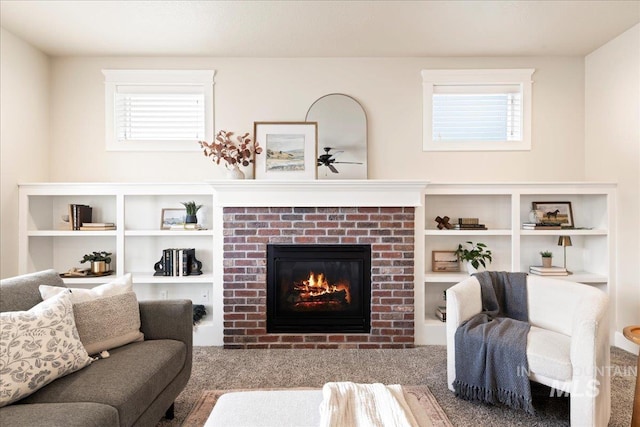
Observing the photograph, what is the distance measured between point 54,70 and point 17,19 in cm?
77

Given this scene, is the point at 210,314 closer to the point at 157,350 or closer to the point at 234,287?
the point at 234,287

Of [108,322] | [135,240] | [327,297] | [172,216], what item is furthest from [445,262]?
[135,240]

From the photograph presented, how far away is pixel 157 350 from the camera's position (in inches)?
80.1

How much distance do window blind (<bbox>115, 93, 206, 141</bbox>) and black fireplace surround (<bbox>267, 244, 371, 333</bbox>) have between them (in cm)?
→ 150

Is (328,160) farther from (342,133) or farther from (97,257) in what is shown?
(97,257)

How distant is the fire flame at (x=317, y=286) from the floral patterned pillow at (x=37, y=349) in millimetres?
1899

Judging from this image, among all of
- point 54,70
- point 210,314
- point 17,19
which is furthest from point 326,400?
point 54,70

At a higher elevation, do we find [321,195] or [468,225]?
[321,195]

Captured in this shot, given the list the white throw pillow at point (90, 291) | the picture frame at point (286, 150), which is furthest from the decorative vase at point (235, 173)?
the white throw pillow at point (90, 291)

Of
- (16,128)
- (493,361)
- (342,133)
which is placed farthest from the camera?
(342,133)

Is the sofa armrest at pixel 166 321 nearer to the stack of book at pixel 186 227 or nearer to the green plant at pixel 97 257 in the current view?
the stack of book at pixel 186 227

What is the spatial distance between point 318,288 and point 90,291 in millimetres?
1882

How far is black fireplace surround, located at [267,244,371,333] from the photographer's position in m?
3.41

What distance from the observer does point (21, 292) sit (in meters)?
1.94
